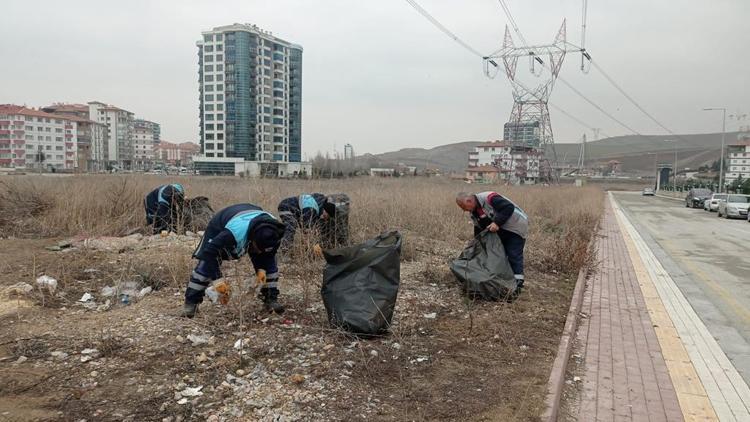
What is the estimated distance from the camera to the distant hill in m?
138

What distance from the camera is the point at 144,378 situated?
3.15 meters

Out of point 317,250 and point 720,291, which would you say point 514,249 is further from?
point 720,291

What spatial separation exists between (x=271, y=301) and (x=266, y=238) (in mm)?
718

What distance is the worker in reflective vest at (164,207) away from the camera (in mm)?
8492

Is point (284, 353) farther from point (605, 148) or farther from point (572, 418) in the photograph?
point (605, 148)

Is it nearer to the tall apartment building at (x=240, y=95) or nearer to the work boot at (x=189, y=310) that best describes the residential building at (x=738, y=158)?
the tall apartment building at (x=240, y=95)

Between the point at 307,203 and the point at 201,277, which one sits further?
the point at 307,203

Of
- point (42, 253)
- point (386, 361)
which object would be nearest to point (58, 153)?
point (42, 253)

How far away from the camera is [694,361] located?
4078mm

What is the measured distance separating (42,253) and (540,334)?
6.60 meters

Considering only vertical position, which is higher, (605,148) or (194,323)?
(605,148)

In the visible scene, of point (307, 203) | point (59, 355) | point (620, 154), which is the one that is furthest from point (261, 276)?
point (620, 154)

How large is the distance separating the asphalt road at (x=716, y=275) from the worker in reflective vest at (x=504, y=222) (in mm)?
2053

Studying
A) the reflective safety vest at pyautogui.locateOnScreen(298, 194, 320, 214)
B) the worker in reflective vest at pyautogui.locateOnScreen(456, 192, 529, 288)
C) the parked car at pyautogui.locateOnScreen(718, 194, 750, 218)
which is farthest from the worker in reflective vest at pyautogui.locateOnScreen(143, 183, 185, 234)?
the parked car at pyautogui.locateOnScreen(718, 194, 750, 218)
